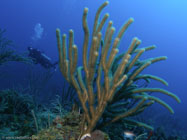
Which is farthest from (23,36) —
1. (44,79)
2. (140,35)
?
(140,35)

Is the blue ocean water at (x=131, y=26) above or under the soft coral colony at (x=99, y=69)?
above

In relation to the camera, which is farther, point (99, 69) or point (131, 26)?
point (131, 26)

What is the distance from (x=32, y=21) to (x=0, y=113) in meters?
84.6

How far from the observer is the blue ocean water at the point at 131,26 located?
73.5 meters

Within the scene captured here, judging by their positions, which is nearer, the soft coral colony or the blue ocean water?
the soft coral colony

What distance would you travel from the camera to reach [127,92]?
306 centimetres

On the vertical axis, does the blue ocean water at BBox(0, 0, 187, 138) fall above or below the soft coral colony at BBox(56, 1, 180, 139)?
above

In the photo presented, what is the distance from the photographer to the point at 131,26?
357ft

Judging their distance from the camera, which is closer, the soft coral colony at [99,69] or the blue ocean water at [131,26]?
the soft coral colony at [99,69]

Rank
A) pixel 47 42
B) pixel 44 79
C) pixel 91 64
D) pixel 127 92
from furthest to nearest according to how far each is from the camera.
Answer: pixel 47 42 < pixel 44 79 < pixel 127 92 < pixel 91 64

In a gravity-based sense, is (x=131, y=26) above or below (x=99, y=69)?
above

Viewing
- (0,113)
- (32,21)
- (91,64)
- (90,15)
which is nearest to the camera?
(91,64)

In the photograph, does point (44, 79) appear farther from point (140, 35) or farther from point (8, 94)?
point (140, 35)

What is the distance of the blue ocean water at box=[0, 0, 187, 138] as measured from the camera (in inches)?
2894
